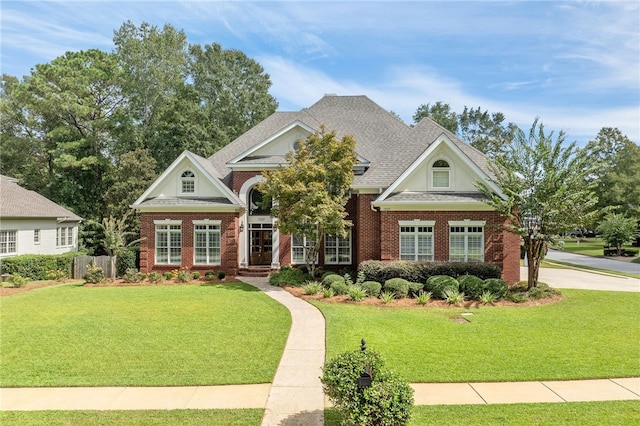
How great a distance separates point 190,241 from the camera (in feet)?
75.6

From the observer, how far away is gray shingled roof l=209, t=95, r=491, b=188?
21.5 metres

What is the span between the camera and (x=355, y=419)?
5348mm

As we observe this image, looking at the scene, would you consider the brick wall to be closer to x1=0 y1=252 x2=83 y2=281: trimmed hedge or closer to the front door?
the front door

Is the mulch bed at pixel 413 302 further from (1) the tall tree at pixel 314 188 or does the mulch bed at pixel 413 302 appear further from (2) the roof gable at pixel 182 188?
(2) the roof gable at pixel 182 188

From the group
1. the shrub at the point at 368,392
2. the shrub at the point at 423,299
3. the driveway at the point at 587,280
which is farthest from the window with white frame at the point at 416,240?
the shrub at the point at 368,392

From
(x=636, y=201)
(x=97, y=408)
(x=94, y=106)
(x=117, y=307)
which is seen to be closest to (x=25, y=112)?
(x=94, y=106)

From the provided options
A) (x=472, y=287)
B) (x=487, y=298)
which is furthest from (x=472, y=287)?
(x=487, y=298)

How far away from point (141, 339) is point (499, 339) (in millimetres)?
9851

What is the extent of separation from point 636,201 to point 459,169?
47423 mm

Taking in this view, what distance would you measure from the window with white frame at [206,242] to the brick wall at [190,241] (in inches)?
9.2

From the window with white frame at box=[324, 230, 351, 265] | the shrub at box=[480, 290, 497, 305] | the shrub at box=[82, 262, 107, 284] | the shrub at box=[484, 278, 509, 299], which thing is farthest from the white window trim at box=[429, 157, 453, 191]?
the shrub at box=[82, 262, 107, 284]

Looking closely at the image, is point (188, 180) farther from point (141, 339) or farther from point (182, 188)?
point (141, 339)

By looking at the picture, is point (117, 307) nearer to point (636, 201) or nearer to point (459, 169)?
point (459, 169)

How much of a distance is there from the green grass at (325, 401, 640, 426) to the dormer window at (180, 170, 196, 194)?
64.2ft
